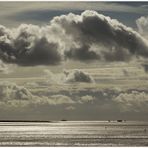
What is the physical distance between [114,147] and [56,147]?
14.7m

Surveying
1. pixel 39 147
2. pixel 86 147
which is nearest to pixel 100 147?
pixel 86 147

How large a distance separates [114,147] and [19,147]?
23.0 meters

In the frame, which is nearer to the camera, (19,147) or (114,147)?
(114,147)

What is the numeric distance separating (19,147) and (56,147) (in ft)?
28.5

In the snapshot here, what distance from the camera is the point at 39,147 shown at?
123000 mm

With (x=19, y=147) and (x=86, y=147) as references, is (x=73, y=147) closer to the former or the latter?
(x=86, y=147)

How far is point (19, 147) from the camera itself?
124125 millimetres

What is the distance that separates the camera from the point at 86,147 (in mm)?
120500

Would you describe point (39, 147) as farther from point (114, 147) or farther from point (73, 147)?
point (114, 147)

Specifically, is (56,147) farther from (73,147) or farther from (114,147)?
(114,147)

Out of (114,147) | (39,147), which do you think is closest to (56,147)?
(39,147)

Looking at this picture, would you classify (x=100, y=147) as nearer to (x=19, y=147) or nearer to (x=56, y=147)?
(x=56, y=147)

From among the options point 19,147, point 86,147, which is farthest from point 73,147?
point 19,147

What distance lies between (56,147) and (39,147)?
391cm
